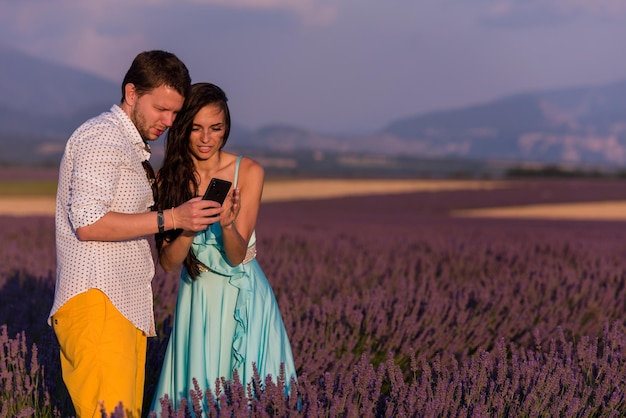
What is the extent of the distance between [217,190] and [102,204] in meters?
0.37

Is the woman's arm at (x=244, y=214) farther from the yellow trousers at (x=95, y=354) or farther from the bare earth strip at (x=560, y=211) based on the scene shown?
the bare earth strip at (x=560, y=211)

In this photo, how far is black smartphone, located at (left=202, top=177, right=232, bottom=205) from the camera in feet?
8.23

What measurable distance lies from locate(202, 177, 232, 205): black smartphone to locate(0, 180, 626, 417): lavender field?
1.81ft

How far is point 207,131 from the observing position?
294 centimetres

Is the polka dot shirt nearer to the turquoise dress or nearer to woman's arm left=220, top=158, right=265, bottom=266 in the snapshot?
woman's arm left=220, top=158, right=265, bottom=266

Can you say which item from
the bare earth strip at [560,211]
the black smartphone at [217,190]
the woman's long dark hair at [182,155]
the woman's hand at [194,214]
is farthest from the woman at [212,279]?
the bare earth strip at [560,211]

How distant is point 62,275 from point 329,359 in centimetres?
159

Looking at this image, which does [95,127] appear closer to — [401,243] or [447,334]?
[447,334]

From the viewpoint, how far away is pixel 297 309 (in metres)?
4.49

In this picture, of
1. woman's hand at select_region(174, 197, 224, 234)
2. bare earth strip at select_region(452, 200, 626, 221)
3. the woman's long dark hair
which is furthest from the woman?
bare earth strip at select_region(452, 200, 626, 221)

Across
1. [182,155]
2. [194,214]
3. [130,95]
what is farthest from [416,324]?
[130,95]

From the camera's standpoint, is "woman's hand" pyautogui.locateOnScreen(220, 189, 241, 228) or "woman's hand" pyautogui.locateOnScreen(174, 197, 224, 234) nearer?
"woman's hand" pyautogui.locateOnScreen(174, 197, 224, 234)

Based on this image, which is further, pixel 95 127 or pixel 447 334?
pixel 447 334

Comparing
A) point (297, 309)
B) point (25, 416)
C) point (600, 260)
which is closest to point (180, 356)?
point (25, 416)
